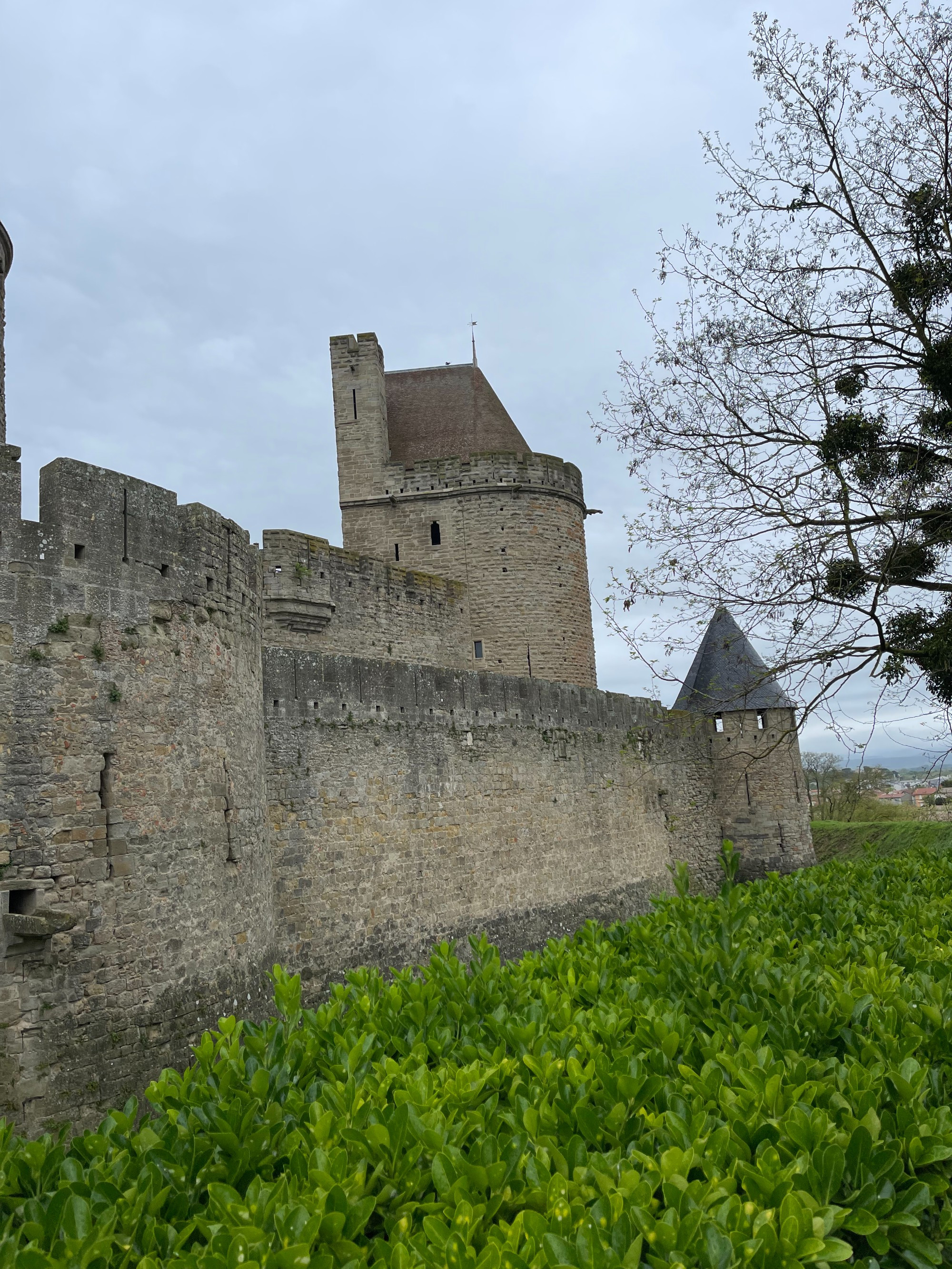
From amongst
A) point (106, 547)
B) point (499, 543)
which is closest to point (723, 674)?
point (499, 543)

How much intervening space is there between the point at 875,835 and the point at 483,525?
19.5 meters

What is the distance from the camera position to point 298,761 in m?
9.67

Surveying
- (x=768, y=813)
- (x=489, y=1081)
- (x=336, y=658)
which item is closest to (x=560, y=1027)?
(x=489, y=1081)

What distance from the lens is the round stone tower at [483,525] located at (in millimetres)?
19156

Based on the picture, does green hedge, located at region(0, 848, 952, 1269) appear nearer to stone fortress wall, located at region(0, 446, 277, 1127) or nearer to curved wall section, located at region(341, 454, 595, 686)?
stone fortress wall, located at region(0, 446, 277, 1127)

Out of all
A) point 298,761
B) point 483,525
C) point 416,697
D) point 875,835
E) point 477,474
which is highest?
point 477,474

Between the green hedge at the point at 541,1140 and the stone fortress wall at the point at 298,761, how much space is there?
1.80 meters

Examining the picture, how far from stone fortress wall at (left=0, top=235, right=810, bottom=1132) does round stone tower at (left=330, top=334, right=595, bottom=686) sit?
6 cm

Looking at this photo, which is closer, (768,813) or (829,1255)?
(829,1255)

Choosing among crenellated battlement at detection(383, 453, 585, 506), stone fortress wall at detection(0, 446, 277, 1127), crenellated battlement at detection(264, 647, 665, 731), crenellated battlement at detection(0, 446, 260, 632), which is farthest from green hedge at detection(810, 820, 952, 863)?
crenellated battlement at detection(0, 446, 260, 632)

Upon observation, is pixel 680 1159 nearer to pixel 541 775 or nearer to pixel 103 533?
pixel 103 533

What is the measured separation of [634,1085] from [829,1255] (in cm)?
96

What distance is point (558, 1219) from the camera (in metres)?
2.66

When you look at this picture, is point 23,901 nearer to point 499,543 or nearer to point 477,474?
point 499,543
